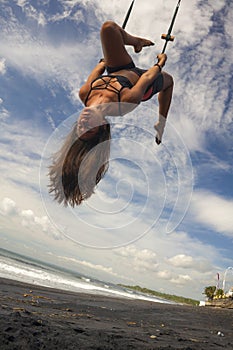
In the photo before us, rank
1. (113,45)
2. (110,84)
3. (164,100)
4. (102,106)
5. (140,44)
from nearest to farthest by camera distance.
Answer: (102,106) → (110,84) → (113,45) → (140,44) → (164,100)

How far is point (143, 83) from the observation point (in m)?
4.07

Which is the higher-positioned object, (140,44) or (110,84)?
(140,44)

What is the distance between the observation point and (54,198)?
14.8 ft

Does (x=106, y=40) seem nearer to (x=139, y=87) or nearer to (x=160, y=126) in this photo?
(x=139, y=87)

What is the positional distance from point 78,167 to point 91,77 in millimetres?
1302

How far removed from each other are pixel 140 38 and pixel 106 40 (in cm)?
70

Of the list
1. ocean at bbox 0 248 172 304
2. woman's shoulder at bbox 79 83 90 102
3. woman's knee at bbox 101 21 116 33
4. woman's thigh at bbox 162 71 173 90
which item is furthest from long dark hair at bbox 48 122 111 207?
ocean at bbox 0 248 172 304

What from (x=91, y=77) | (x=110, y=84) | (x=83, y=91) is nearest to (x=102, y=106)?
(x=110, y=84)

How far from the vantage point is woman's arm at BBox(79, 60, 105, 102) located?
4371 mm

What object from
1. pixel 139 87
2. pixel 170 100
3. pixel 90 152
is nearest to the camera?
pixel 139 87

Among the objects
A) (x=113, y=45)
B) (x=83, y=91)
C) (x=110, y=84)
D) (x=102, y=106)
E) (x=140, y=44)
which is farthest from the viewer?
(x=140, y=44)

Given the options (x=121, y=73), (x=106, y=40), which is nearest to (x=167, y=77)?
(x=121, y=73)

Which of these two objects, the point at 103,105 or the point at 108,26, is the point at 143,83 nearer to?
the point at 103,105

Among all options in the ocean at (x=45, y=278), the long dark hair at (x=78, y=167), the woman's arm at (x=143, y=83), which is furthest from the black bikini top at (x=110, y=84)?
the ocean at (x=45, y=278)
